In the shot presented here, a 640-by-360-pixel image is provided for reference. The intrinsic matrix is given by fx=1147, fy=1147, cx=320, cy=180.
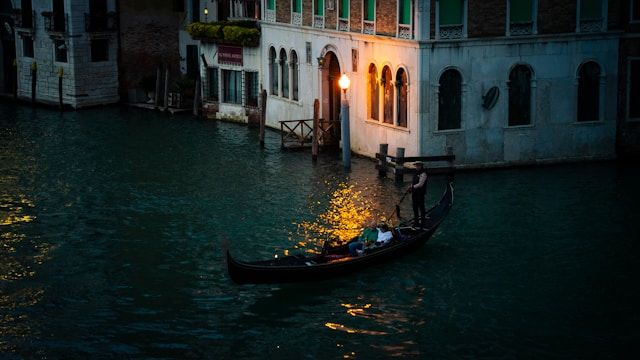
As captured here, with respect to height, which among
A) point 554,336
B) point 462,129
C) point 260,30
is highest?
point 260,30

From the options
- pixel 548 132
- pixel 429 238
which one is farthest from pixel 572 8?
pixel 429 238

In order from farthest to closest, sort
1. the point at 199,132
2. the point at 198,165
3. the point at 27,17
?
1. the point at 27,17
2. the point at 199,132
3. the point at 198,165

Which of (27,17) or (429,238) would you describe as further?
(27,17)

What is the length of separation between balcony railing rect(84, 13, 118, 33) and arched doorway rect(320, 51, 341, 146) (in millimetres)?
16039

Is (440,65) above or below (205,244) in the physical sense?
above

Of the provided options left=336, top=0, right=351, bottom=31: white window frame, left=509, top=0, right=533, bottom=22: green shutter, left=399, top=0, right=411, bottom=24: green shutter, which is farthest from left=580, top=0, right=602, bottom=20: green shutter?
left=336, top=0, right=351, bottom=31: white window frame

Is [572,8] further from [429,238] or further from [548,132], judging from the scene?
[429,238]

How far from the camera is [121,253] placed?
87.2ft

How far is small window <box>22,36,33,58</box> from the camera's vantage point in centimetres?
5481

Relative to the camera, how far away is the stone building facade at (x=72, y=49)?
51.8m

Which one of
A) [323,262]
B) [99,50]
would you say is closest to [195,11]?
[99,50]

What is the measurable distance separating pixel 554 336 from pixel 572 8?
54.7ft

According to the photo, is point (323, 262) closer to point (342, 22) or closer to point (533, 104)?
point (533, 104)

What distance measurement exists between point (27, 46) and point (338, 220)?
3054 cm
